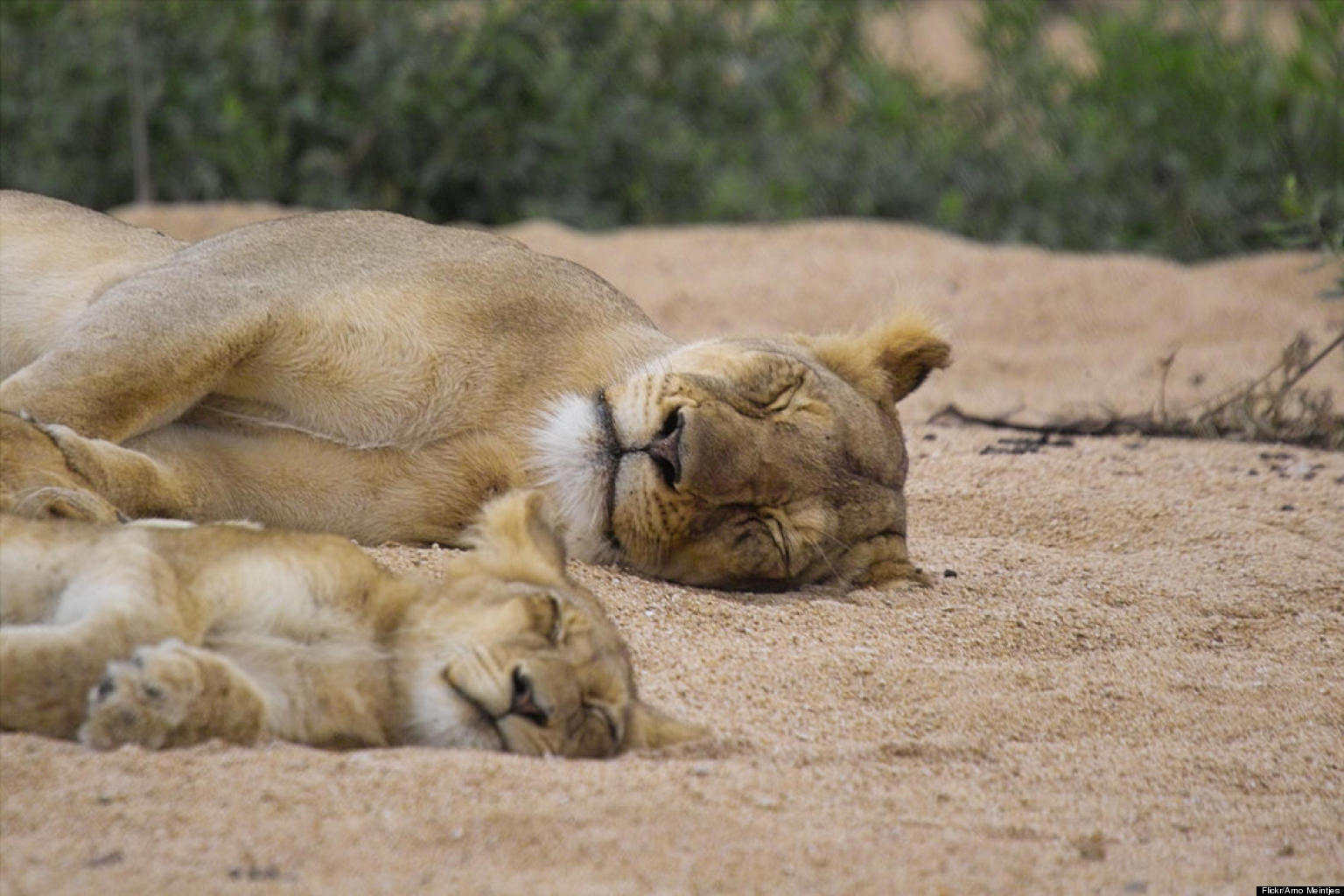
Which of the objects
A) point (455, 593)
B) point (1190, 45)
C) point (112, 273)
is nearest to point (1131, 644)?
point (455, 593)

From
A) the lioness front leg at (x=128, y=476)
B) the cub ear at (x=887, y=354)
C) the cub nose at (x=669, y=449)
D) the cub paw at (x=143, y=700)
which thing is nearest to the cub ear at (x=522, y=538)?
the cub nose at (x=669, y=449)

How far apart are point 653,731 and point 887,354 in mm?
1949

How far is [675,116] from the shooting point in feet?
34.8

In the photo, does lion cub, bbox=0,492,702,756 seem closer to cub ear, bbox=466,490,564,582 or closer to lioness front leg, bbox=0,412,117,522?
cub ear, bbox=466,490,564,582

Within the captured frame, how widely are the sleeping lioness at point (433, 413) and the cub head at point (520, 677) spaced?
93cm

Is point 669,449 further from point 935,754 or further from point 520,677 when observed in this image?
point 520,677

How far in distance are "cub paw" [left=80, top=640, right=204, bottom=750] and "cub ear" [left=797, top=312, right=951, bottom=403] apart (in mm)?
2277

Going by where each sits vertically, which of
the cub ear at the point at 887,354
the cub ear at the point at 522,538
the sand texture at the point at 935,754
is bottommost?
the sand texture at the point at 935,754

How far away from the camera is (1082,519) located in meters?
5.58

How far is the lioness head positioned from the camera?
4.18 m

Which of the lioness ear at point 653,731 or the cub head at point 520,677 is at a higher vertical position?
the cub head at point 520,677

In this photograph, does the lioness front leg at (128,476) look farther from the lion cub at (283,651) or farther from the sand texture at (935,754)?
the lion cub at (283,651)

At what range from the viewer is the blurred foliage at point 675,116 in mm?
9469

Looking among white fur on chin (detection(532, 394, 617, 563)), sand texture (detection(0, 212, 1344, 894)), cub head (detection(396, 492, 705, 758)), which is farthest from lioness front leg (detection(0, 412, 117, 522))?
white fur on chin (detection(532, 394, 617, 563))
